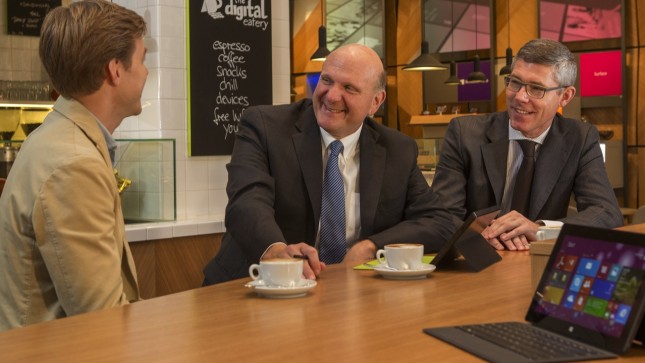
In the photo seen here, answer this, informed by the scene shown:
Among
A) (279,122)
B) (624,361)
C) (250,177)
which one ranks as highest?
(279,122)

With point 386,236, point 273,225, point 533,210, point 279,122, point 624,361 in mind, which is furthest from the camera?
point 533,210

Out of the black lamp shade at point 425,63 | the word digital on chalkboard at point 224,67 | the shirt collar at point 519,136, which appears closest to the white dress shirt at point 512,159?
the shirt collar at point 519,136

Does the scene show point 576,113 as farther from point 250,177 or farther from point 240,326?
point 240,326

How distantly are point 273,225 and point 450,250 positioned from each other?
54cm

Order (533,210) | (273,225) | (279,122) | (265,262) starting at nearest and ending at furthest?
(265,262), (273,225), (279,122), (533,210)

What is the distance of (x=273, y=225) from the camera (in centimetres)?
262

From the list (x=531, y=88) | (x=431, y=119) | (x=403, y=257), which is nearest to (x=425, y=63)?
(x=431, y=119)

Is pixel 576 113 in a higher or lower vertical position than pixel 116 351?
higher

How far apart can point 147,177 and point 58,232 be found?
283cm

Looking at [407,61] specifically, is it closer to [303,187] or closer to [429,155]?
[429,155]

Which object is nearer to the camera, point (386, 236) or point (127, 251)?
point (127, 251)

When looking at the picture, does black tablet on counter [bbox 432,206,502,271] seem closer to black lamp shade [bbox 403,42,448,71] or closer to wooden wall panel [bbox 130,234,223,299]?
wooden wall panel [bbox 130,234,223,299]

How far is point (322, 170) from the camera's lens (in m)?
2.97

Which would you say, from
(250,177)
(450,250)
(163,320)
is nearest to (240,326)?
(163,320)
